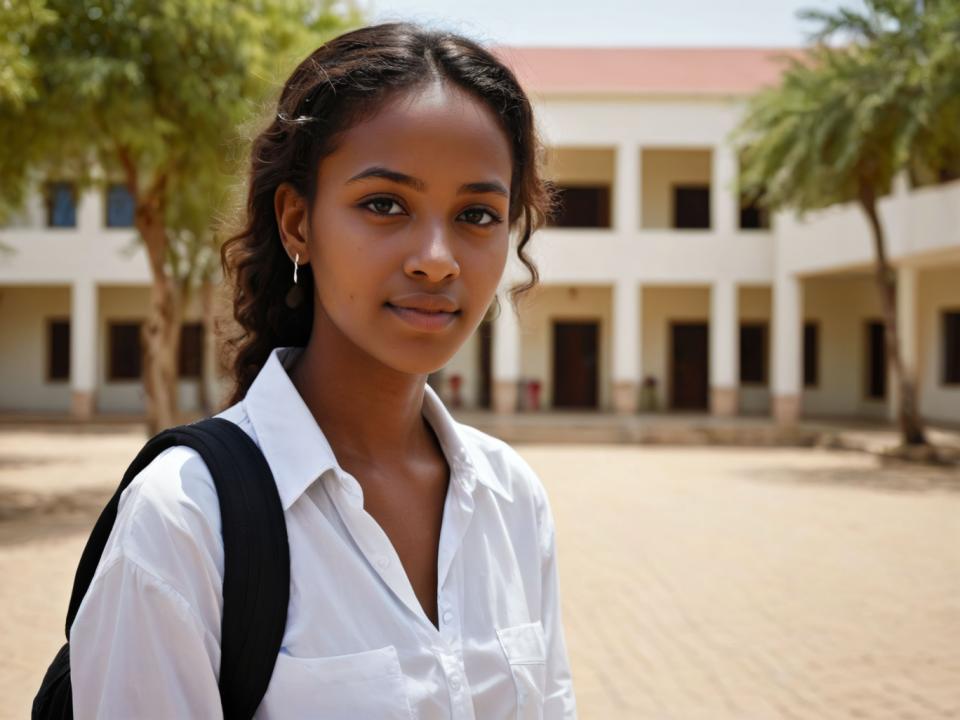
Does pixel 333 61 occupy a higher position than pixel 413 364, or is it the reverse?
pixel 333 61

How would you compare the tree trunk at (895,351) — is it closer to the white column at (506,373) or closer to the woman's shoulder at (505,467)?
the white column at (506,373)

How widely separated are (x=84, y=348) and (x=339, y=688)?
78.7ft

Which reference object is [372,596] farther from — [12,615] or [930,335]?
[930,335]

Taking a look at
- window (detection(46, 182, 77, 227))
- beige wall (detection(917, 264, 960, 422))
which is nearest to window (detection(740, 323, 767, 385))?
beige wall (detection(917, 264, 960, 422))

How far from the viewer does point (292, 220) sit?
157 centimetres

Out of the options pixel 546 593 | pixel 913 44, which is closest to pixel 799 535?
pixel 913 44

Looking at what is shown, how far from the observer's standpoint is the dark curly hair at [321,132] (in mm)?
1473

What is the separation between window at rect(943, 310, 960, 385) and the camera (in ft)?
70.2

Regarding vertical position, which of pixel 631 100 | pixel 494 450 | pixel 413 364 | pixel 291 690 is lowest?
pixel 291 690

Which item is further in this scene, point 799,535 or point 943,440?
point 943,440

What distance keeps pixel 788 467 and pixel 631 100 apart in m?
10.1

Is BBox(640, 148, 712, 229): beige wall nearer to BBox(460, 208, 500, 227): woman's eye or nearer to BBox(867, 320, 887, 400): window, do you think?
BBox(867, 320, 887, 400): window

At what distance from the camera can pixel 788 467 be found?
52.2ft

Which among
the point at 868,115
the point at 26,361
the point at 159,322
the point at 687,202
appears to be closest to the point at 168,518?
the point at 159,322
